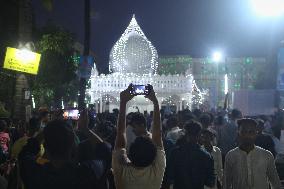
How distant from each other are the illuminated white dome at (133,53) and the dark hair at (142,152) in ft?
92.9

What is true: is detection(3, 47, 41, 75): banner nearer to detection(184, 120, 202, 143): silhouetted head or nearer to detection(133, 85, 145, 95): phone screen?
detection(184, 120, 202, 143): silhouetted head

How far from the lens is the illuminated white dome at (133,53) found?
33.1 meters

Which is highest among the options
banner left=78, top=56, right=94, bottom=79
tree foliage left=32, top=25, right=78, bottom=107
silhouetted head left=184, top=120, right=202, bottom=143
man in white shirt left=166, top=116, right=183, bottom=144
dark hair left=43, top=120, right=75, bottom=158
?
tree foliage left=32, top=25, right=78, bottom=107

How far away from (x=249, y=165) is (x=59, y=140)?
294 centimetres

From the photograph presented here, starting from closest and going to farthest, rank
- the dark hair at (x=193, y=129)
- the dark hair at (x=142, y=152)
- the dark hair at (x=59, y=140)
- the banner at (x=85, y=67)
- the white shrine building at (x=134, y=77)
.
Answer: the dark hair at (x=59, y=140) < the dark hair at (x=142, y=152) < the dark hair at (x=193, y=129) < the banner at (x=85, y=67) < the white shrine building at (x=134, y=77)

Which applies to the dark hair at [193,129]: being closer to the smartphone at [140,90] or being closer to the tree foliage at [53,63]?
the smartphone at [140,90]

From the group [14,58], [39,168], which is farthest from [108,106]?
[39,168]

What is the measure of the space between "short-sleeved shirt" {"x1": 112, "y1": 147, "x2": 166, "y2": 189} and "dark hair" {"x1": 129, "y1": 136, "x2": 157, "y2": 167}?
0.22ft

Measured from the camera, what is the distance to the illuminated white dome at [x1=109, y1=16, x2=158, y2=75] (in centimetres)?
3312

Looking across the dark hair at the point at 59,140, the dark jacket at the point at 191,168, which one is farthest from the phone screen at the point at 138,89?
the dark jacket at the point at 191,168

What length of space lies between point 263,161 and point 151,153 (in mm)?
1906

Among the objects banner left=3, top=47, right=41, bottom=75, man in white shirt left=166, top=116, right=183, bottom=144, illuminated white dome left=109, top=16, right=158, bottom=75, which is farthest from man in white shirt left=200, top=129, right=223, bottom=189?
illuminated white dome left=109, top=16, right=158, bottom=75

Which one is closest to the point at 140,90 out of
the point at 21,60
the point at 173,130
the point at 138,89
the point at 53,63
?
the point at 138,89

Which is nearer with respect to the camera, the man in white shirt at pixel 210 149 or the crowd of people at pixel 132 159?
the crowd of people at pixel 132 159
